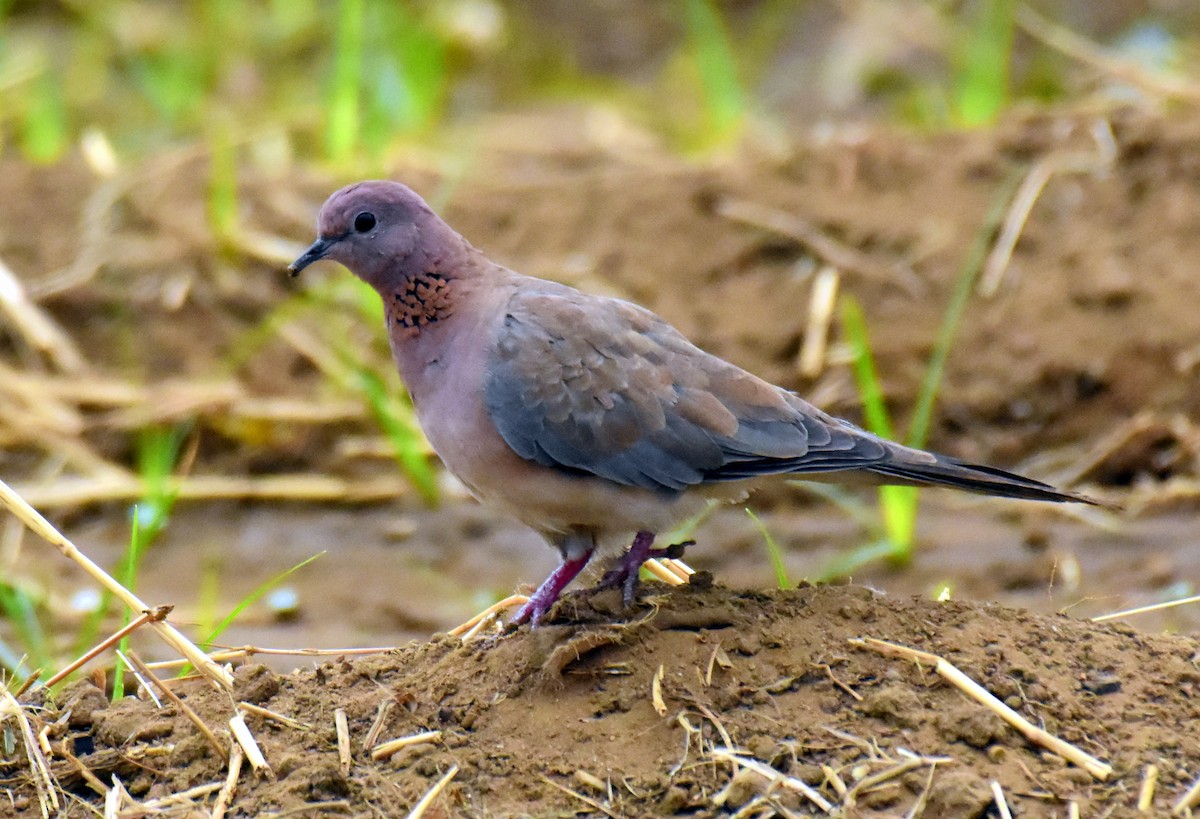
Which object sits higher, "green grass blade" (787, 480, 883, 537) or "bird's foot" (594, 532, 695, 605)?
"bird's foot" (594, 532, 695, 605)

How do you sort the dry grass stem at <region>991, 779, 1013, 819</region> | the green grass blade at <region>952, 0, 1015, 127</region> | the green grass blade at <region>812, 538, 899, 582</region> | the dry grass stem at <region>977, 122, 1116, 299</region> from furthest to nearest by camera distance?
the green grass blade at <region>952, 0, 1015, 127</region>, the dry grass stem at <region>977, 122, 1116, 299</region>, the green grass blade at <region>812, 538, 899, 582</region>, the dry grass stem at <region>991, 779, 1013, 819</region>

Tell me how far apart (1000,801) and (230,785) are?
1437 millimetres

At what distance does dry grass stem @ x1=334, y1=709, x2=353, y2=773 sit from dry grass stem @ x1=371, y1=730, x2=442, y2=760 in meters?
0.05

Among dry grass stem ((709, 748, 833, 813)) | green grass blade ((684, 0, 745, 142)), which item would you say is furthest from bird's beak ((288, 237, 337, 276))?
green grass blade ((684, 0, 745, 142))

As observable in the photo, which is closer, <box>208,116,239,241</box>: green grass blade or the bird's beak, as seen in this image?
the bird's beak

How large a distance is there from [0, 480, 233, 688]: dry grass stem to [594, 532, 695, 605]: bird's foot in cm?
87

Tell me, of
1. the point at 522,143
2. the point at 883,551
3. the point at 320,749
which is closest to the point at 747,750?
the point at 320,749

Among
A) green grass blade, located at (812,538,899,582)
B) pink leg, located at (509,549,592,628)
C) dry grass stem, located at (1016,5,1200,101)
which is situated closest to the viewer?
pink leg, located at (509,549,592,628)

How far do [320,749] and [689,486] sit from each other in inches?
42.0

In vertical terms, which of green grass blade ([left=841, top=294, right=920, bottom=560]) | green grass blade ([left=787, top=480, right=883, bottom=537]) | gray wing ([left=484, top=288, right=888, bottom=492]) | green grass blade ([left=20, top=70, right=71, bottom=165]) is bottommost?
green grass blade ([left=787, top=480, right=883, bottom=537])

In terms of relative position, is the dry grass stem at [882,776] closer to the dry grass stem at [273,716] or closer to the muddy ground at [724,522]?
the muddy ground at [724,522]

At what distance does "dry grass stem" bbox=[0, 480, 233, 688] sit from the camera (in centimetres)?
298

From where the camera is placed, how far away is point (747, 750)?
2.84m

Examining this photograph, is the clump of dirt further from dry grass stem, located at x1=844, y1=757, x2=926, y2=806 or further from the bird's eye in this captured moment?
the bird's eye
